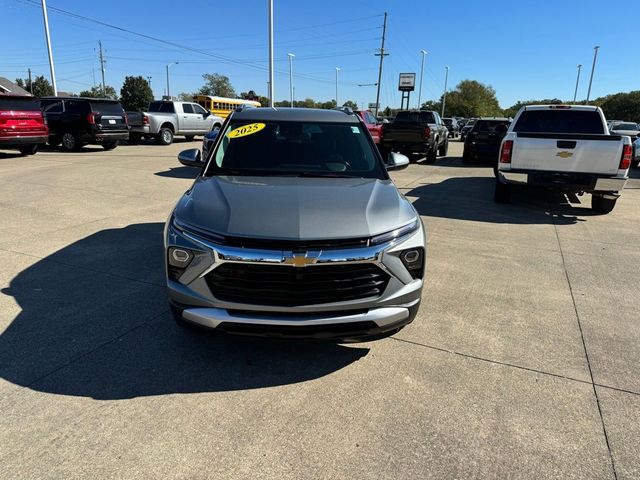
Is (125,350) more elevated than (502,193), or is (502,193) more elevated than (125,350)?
(502,193)

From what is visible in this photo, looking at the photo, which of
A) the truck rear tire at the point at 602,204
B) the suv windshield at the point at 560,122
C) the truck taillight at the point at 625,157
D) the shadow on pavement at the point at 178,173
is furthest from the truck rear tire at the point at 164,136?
the truck taillight at the point at 625,157

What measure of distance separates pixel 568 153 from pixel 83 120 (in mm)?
16814

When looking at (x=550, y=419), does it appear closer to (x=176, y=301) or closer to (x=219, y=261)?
(x=219, y=261)

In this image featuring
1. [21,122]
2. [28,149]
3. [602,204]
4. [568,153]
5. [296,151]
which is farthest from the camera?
[28,149]

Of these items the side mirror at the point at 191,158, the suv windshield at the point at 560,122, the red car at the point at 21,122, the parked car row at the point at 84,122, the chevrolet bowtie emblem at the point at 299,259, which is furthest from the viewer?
the parked car row at the point at 84,122

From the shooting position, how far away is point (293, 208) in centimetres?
300

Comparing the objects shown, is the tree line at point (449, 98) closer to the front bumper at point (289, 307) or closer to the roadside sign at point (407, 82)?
the roadside sign at point (407, 82)

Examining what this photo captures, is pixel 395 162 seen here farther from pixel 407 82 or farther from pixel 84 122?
pixel 407 82

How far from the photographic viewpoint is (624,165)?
7691 millimetres

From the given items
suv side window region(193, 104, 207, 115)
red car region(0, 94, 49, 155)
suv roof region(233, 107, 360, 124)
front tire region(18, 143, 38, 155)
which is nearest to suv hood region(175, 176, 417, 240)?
suv roof region(233, 107, 360, 124)

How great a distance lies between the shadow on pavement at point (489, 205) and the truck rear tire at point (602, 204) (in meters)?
0.14

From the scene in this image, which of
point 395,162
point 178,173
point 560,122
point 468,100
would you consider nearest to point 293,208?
point 395,162

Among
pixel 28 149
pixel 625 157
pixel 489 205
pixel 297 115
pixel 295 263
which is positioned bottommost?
pixel 489 205

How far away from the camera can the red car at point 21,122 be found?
14.2m
